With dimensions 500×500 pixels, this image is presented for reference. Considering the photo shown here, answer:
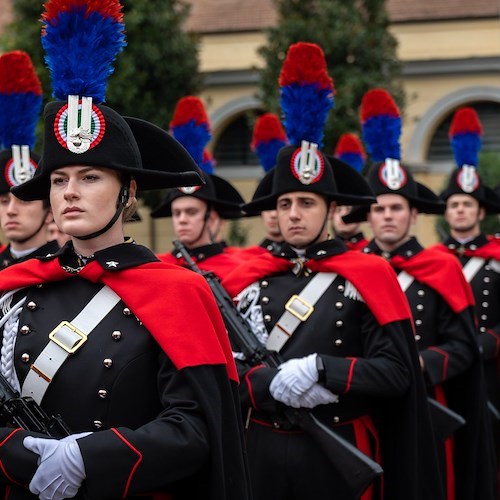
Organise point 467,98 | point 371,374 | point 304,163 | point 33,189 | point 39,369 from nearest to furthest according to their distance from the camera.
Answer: point 39,369 → point 33,189 → point 371,374 → point 304,163 → point 467,98

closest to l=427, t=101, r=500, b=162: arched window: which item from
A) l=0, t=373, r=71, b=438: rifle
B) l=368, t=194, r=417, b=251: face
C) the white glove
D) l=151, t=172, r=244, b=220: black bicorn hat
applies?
l=151, t=172, r=244, b=220: black bicorn hat

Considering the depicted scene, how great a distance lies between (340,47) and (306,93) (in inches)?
423

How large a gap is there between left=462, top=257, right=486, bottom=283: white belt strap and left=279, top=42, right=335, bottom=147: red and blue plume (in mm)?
3435

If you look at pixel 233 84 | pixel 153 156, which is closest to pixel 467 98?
pixel 233 84

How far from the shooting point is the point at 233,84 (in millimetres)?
19469

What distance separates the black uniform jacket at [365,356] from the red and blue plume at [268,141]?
8.56ft

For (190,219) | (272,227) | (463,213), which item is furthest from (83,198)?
(463,213)

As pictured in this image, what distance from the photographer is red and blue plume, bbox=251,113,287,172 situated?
7938 millimetres

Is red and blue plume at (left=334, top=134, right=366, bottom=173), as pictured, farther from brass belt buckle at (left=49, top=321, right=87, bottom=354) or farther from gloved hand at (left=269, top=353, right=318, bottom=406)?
brass belt buckle at (left=49, top=321, right=87, bottom=354)

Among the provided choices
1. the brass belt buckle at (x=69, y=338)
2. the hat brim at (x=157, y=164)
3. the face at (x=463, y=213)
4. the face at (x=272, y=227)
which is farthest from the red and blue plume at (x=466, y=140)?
the brass belt buckle at (x=69, y=338)

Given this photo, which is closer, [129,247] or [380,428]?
[129,247]

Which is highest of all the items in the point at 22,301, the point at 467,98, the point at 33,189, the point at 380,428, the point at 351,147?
the point at 467,98

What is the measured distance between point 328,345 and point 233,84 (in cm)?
1477

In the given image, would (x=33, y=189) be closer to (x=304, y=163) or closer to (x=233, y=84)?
(x=304, y=163)
